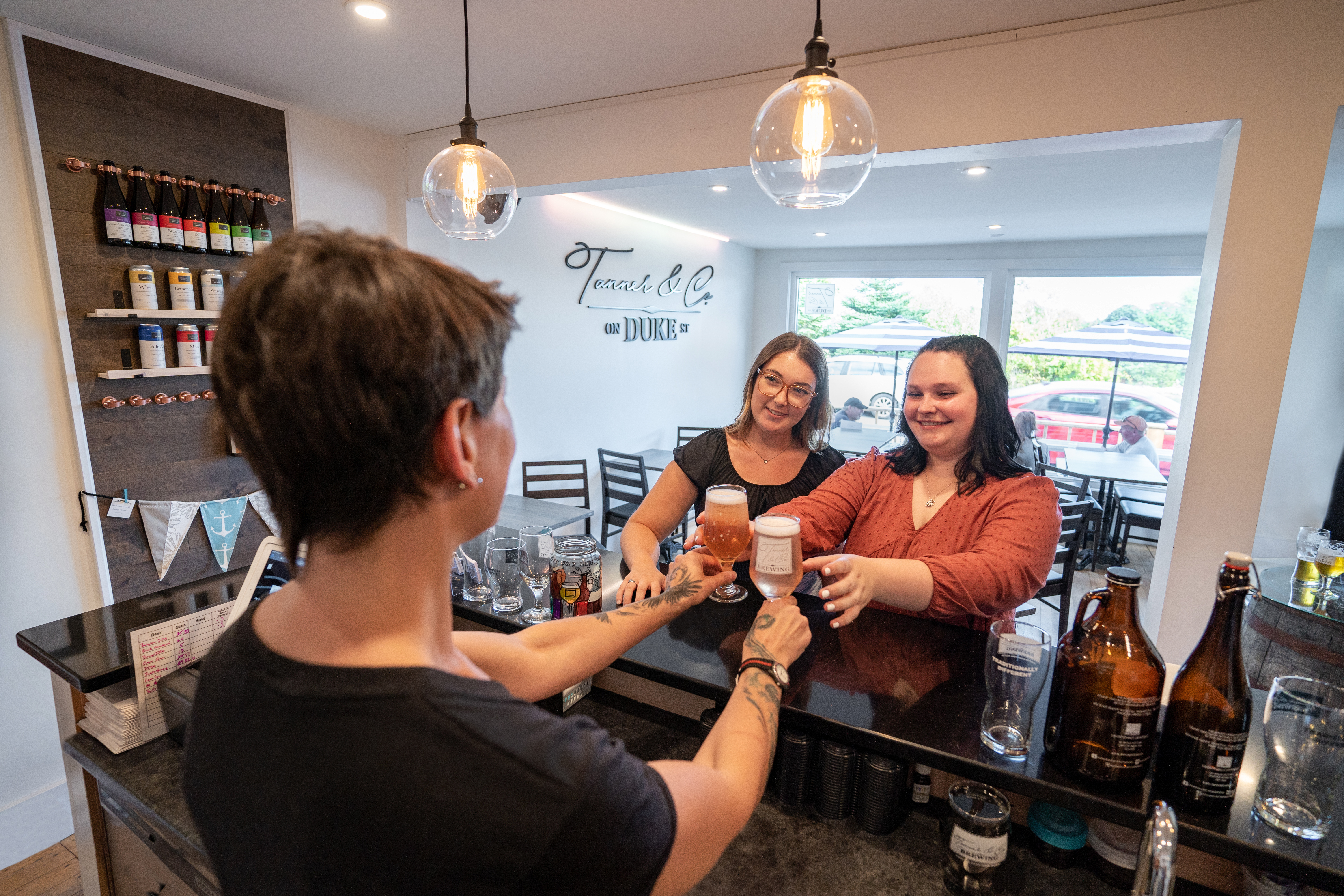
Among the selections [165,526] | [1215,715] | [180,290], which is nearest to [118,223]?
[180,290]

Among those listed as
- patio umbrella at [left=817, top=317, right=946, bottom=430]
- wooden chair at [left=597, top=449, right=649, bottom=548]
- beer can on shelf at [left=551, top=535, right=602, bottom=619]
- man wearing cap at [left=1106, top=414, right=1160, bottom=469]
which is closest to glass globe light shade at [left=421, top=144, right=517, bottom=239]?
beer can on shelf at [left=551, top=535, right=602, bottom=619]

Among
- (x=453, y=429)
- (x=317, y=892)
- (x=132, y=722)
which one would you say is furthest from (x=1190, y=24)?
(x=132, y=722)

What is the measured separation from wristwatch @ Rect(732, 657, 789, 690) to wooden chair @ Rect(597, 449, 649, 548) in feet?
11.4

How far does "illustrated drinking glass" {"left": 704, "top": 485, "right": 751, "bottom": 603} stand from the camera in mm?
1280

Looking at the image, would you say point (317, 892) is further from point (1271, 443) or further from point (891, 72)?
point (891, 72)

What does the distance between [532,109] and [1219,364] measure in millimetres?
2904

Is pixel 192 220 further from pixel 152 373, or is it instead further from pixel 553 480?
pixel 553 480

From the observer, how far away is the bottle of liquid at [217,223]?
2730mm

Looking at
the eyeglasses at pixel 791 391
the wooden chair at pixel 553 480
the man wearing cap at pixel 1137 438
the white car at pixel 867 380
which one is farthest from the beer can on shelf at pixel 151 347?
the man wearing cap at pixel 1137 438

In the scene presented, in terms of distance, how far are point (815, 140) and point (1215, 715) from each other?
1164mm

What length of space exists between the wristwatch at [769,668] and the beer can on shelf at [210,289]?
2791mm

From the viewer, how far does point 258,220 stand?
2914 mm

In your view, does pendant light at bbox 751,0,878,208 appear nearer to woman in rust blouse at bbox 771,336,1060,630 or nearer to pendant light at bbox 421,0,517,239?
woman in rust blouse at bbox 771,336,1060,630

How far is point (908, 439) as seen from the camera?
5.46ft
